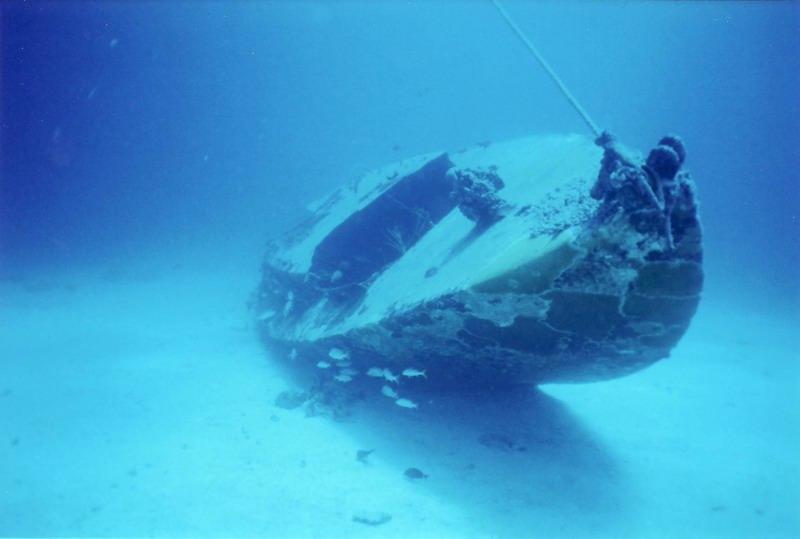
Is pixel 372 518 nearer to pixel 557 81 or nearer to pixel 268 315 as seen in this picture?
pixel 268 315

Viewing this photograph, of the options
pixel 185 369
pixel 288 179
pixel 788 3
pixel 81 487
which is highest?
pixel 288 179

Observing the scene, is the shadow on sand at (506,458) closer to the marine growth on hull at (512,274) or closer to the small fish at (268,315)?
the marine growth on hull at (512,274)

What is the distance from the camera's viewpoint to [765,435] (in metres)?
8.16

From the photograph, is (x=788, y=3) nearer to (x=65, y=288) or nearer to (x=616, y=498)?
(x=616, y=498)

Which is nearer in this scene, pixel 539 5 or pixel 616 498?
pixel 616 498

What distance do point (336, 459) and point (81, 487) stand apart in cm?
308

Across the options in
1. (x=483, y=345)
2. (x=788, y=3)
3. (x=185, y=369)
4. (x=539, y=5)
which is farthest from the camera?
(x=539, y=5)

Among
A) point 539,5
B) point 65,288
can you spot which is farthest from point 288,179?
point 65,288

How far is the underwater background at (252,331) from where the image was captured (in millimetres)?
5363

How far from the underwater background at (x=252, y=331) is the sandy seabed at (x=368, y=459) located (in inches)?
1.6

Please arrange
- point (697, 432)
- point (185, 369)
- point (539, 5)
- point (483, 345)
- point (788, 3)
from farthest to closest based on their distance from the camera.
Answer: point (539, 5), point (788, 3), point (185, 369), point (697, 432), point (483, 345)

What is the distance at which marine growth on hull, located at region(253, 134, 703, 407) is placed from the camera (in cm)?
361

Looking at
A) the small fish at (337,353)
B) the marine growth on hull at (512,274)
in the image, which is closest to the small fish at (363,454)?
the marine growth on hull at (512,274)

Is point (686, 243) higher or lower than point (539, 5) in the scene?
lower
